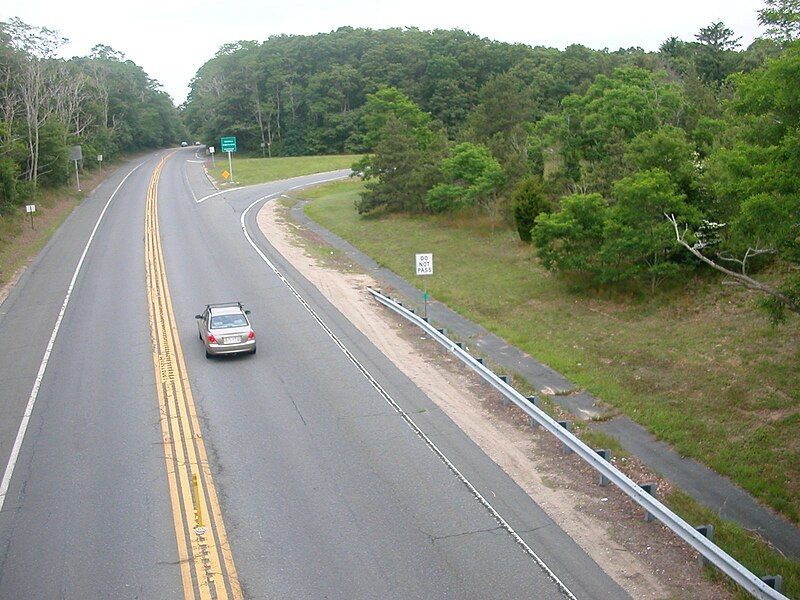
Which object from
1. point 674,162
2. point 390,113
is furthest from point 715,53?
point 674,162

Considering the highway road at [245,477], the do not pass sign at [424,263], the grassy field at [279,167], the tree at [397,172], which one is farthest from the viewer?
the grassy field at [279,167]

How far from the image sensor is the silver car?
20.3 meters

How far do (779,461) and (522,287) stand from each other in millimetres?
14978

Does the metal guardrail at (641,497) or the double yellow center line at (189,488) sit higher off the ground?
the metal guardrail at (641,497)

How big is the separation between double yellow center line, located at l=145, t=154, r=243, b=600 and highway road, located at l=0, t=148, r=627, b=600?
0.13ft

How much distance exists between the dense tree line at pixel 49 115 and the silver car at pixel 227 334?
28216mm

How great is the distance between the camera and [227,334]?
66.6ft

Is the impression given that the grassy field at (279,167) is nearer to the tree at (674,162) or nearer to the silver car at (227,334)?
the tree at (674,162)

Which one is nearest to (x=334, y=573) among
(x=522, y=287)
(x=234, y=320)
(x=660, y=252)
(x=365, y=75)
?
(x=234, y=320)

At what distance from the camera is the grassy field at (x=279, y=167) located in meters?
72.8

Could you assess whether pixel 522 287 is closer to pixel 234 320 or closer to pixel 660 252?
pixel 660 252

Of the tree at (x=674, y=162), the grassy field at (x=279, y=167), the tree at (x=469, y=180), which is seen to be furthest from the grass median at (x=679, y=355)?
the grassy field at (x=279, y=167)

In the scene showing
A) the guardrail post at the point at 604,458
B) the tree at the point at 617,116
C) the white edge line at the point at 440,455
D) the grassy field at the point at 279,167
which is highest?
the tree at the point at 617,116

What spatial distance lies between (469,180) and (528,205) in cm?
743
